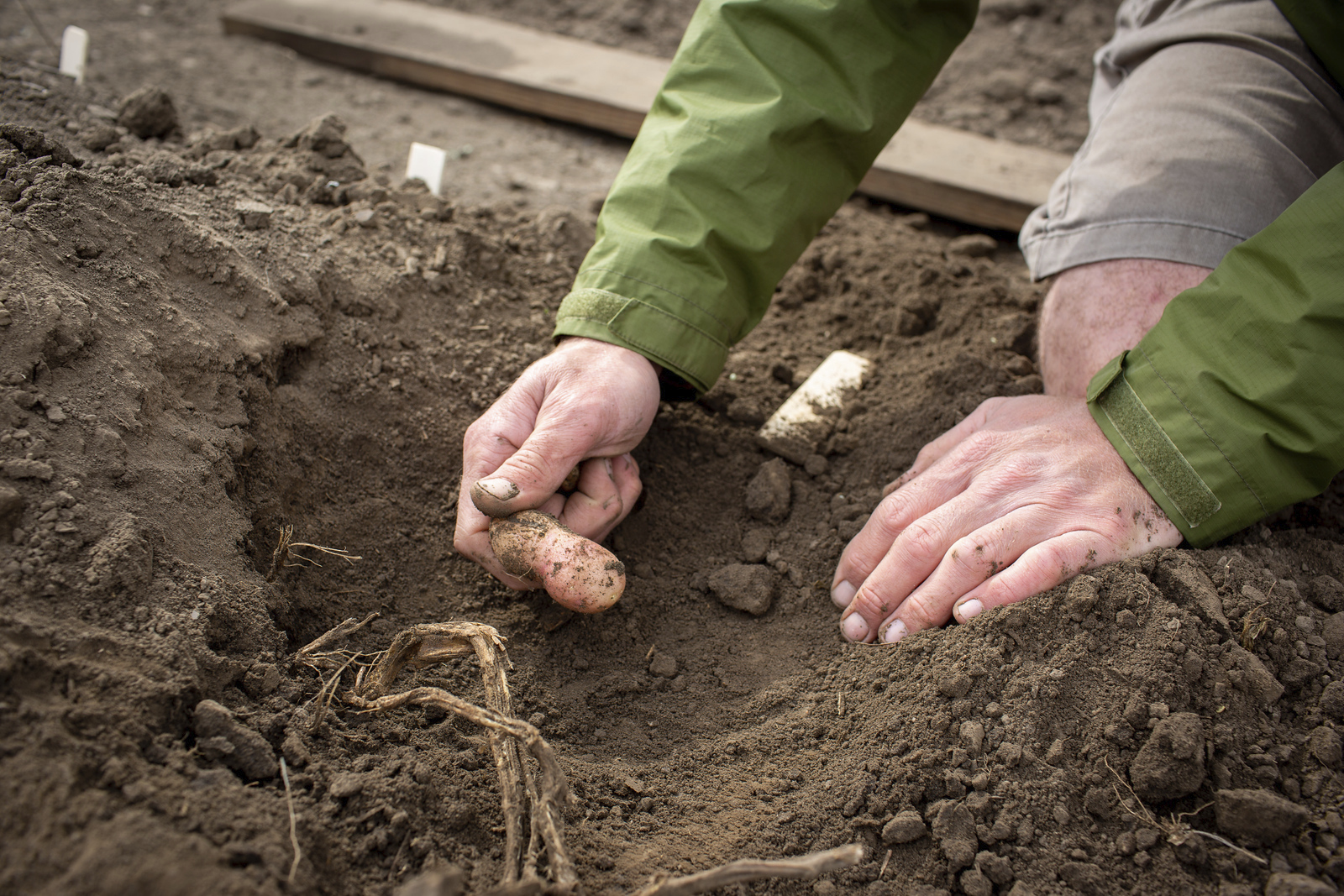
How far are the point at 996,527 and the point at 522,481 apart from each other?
0.96 metres

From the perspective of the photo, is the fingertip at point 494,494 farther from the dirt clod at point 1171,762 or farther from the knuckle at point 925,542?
the dirt clod at point 1171,762

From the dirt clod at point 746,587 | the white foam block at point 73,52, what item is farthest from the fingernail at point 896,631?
the white foam block at point 73,52

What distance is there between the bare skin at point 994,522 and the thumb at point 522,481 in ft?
2.21

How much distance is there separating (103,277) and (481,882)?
142cm

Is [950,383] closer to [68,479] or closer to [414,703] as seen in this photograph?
[414,703]

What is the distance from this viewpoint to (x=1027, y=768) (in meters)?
1.37

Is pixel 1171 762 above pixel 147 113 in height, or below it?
above

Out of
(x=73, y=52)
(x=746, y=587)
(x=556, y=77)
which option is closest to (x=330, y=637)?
(x=746, y=587)

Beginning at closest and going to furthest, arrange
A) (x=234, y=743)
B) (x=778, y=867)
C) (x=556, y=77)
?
1. (x=778, y=867)
2. (x=234, y=743)
3. (x=556, y=77)

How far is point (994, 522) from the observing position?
1644 mm

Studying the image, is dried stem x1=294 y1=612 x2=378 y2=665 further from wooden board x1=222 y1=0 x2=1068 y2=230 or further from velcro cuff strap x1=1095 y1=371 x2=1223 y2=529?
wooden board x1=222 y1=0 x2=1068 y2=230

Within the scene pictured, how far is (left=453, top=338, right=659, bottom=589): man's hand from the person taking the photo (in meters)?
1.68

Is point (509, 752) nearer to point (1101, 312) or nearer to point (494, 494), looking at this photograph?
point (494, 494)

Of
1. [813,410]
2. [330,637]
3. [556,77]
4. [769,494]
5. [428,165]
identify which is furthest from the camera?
[556,77]
